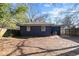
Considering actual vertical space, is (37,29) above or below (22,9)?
below

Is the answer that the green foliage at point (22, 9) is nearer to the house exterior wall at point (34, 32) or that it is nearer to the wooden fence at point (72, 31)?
the house exterior wall at point (34, 32)

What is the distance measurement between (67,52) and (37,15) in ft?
2.68

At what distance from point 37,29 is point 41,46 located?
1.07ft

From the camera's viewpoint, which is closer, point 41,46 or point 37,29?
point 41,46

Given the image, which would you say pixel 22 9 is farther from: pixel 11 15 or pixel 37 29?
pixel 37 29

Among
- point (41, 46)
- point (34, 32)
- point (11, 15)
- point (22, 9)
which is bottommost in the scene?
point (41, 46)

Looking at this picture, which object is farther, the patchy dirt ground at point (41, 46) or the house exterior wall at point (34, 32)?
the house exterior wall at point (34, 32)

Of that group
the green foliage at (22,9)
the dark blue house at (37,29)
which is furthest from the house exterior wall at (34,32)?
the green foliage at (22,9)

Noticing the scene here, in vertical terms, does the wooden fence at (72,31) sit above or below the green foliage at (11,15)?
below

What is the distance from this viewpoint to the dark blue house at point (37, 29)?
11.1 ft

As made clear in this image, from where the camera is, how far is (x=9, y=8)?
347 cm

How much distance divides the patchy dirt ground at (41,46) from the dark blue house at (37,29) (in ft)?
0.30

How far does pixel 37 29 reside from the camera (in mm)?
3484

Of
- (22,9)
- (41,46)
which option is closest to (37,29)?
(41,46)
